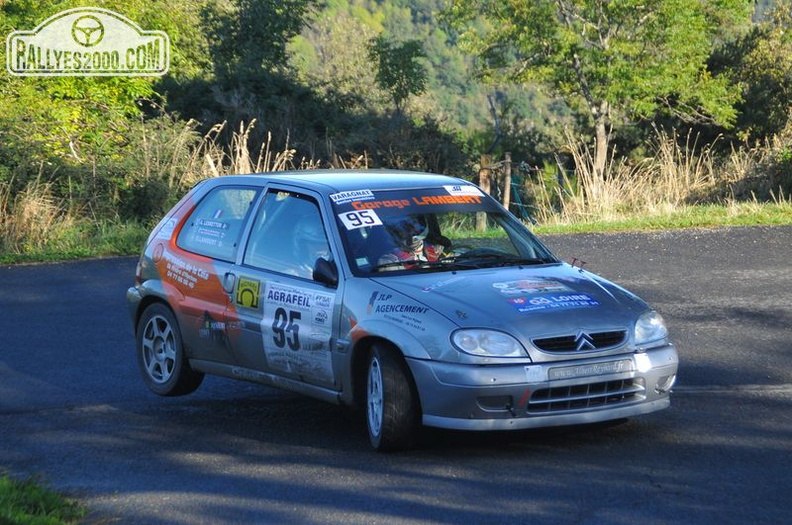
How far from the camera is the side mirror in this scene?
701cm

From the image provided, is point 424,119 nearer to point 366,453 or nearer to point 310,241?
point 310,241

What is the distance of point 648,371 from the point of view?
660cm

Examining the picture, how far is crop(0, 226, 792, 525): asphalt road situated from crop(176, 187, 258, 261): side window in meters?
1.08

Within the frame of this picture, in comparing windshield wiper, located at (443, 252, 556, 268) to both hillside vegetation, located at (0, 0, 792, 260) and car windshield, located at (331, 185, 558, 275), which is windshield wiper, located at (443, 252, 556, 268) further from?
hillside vegetation, located at (0, 0, 792, 260)

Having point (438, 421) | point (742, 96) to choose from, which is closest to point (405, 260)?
point (438, 421)

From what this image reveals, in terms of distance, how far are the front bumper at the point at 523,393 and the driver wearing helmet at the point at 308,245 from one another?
120 cm

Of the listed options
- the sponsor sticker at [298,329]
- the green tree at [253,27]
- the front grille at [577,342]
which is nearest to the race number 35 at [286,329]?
the sponsor sticker at [298,329]

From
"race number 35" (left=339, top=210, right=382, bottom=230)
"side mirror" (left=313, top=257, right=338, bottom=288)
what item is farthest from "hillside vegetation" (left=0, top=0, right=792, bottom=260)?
"side mirror" (left=313, top=257, right=338, bottom=288)

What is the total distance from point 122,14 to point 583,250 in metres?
16.7

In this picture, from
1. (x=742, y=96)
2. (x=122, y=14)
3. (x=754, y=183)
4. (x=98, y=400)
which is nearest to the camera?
(x=98, y=400)

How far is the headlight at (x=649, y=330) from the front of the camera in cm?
667

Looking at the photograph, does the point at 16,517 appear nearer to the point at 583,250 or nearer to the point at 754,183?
the point at 583,250

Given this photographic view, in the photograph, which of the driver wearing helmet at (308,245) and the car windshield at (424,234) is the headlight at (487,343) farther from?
the driver wearing helmet at (308,245)

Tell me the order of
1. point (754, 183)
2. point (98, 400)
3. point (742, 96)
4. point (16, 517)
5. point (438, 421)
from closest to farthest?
point (16, 517)
point (438, 421)
point (98, 400)
point (754, 183)
point (742, 96)
